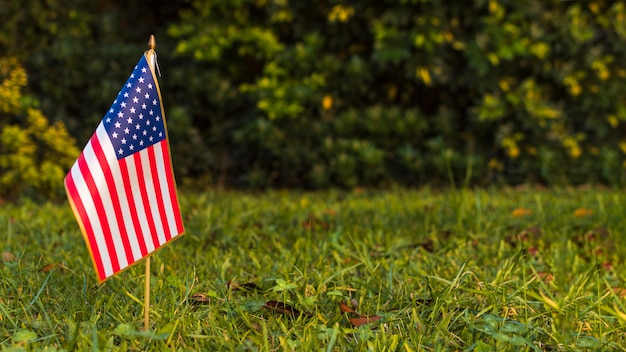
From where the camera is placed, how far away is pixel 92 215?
1.94 m

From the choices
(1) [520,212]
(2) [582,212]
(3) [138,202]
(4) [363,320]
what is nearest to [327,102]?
(1) [520,212]

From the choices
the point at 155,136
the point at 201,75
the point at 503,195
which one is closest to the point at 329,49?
the point at 201,75

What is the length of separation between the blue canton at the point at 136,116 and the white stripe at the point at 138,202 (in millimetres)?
41

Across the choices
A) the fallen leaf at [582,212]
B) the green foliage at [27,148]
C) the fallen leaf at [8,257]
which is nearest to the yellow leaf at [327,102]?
the green foliage at [27,148]

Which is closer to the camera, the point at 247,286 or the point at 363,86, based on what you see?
the point at 247,286

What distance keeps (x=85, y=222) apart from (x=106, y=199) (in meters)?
0.10

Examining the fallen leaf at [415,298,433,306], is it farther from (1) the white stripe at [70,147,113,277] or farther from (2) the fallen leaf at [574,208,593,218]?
(2) the fallen leaf at [574,208,593,218]

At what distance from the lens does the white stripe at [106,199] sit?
6.32 feet

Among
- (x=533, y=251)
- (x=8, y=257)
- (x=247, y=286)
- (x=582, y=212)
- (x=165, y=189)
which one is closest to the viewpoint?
(x=165, y=189)

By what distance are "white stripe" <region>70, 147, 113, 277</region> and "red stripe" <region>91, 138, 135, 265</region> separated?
0.03 metres

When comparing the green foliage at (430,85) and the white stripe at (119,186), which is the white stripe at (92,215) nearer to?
the white stripe at (119,186)

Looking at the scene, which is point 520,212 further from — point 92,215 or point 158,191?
point 92,215

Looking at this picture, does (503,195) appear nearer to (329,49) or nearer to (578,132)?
(578,132)

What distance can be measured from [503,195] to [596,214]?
1158 mm
